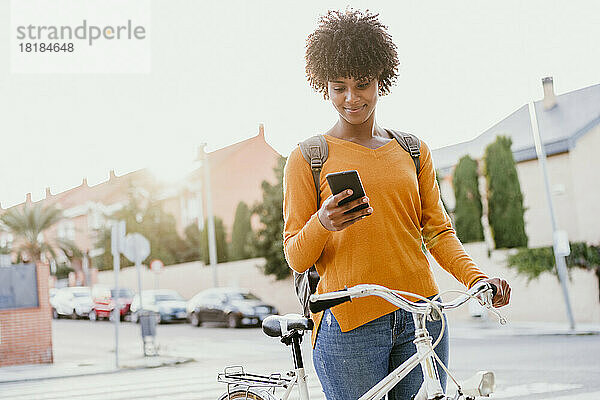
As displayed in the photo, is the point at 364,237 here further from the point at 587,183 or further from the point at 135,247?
the point at 587,183

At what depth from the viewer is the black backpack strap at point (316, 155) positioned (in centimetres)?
129

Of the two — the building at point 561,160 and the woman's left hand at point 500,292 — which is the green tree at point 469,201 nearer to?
the building at point 561,160


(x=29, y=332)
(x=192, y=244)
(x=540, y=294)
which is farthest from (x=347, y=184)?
(x=192, y=244)

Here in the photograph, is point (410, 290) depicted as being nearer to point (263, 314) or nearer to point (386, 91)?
point (386, 91)

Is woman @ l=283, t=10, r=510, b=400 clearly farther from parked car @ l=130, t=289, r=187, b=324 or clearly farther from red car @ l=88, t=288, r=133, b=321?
parked car @ l=130, t=289, r=187, b=324

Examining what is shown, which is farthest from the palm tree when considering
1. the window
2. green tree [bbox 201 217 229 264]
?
green tree [bbox 201 217 229 264]

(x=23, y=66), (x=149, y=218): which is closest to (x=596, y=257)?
(x=149, y=218)

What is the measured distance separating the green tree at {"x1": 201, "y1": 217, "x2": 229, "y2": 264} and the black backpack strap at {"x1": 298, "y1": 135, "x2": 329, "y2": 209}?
926 cm

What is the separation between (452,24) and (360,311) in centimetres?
467

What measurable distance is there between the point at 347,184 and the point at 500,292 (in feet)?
1.01

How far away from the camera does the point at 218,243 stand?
10812 millimetres

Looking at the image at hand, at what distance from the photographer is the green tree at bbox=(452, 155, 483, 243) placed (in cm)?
959

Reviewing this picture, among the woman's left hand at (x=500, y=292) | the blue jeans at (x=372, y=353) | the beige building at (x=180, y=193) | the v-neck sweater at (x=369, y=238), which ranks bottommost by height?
the blue jeans at (x=372, y=353)

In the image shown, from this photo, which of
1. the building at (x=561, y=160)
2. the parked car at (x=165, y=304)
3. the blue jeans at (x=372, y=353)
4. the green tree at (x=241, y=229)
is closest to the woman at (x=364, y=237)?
the blue jeans at (x=372, y=353)
